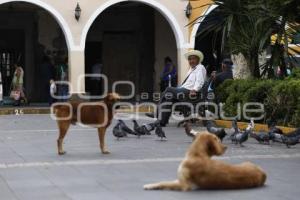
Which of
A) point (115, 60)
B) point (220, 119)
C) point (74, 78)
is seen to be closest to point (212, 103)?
point (220, 119)

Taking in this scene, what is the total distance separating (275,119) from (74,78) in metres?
10.7

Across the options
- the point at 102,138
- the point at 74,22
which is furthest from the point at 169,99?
the point at 74,22

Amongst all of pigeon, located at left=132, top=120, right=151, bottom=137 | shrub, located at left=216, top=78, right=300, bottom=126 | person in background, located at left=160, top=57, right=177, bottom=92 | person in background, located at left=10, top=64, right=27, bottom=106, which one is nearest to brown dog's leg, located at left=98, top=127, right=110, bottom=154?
pigeon, located at left=132, top=120, right=151, bottom=137

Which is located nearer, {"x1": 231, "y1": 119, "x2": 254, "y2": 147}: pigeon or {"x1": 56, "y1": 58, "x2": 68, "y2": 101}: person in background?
{"x1": 231, "y1": 119, "x2": 254, "y2": 147}: pigeon

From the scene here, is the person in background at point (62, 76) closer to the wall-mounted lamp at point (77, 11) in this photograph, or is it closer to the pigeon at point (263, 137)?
the wall-mounted lamp at point (77, 11)

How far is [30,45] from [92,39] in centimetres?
247

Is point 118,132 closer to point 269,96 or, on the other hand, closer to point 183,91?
point 183,91

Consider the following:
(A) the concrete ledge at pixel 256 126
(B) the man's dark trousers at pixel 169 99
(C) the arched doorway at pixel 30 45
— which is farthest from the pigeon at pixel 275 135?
(C) the arched doorway at pixel 30 45

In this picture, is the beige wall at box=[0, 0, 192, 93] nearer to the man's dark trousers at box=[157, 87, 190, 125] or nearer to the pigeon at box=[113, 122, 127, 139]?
the man's dark trousers at box=[157, 87, 190, 125]

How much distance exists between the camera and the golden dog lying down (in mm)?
6902

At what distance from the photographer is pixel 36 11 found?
26.0m

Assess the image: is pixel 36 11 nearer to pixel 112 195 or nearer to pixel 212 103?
pixel 212 103

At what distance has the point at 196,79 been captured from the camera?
49.0 feet

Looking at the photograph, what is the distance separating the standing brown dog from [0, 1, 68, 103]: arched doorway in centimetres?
1536
